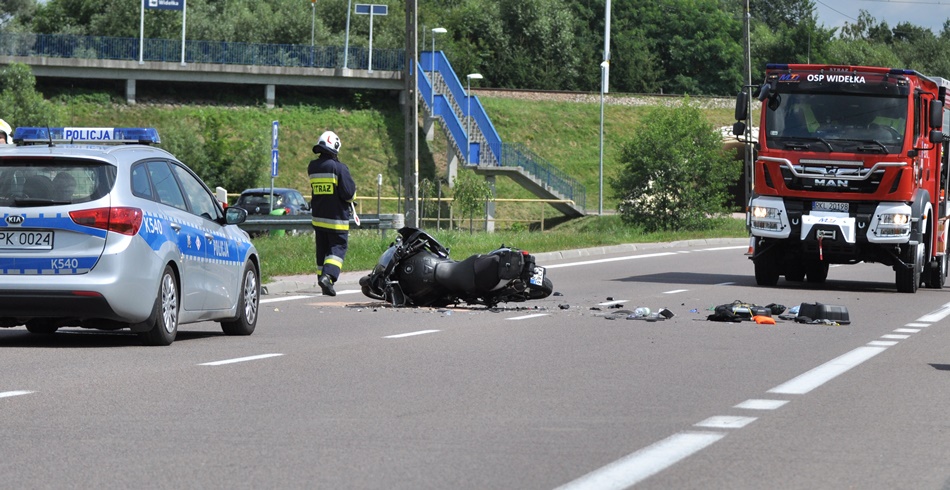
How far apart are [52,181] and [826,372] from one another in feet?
19.6

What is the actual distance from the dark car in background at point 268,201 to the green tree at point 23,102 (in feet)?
67.4

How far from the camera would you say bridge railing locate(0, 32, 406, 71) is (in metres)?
68.6

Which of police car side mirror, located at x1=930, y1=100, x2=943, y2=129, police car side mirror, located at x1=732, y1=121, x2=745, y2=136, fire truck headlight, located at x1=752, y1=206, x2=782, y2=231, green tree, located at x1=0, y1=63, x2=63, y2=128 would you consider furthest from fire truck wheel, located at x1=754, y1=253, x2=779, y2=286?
green tree, located at x1=0, y1=63, x2=63, y2=128

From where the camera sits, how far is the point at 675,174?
5166 cm

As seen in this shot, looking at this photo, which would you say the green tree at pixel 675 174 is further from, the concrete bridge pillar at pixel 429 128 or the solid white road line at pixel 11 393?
the solid white road line at pixel 11 393

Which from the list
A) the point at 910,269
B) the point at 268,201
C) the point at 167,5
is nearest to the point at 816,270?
the point at 910,269

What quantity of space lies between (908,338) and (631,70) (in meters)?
98.9

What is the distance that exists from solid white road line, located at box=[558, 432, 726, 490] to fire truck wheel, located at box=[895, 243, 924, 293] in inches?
605

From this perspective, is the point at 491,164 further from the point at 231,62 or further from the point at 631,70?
the point at 631,70

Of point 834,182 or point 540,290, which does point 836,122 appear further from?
point 540,290

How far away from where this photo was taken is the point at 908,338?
1448 centimetres

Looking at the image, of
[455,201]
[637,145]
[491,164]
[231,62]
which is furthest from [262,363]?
[231,62]

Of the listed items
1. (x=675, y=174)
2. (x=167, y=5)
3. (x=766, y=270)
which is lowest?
(x=766, y=270)

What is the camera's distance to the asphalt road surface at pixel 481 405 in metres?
6.64
